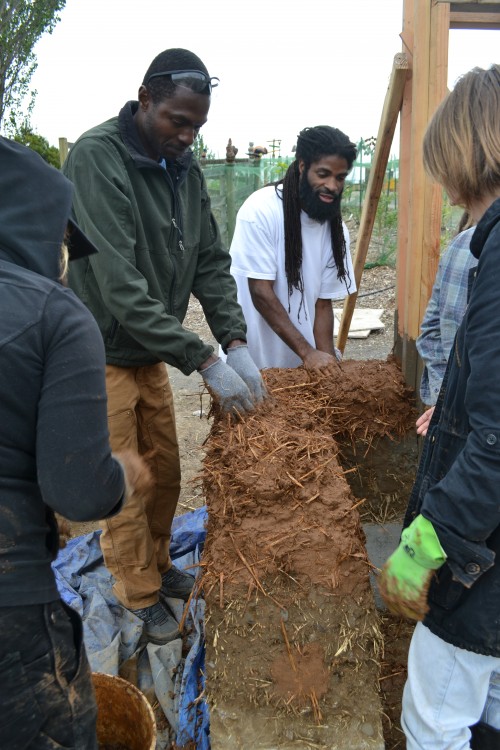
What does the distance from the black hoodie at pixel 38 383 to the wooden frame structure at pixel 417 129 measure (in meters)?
2.42

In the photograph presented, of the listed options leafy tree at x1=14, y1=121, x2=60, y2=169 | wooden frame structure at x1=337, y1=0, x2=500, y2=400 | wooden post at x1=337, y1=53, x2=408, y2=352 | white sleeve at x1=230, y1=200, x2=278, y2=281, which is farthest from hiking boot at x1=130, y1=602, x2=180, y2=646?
leafy tree at x1=14, y1=121, x2=60, y2=169

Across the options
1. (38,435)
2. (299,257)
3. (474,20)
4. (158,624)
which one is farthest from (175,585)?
(474,20)

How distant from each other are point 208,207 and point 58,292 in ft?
6.86

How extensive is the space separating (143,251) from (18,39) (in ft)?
103

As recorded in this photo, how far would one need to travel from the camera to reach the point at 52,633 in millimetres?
1540

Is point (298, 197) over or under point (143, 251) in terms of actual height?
over

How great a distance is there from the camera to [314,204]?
3.73 m

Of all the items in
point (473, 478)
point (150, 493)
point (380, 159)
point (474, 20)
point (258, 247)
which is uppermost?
point (474, 20)

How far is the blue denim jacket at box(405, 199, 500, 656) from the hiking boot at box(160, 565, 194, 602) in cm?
195

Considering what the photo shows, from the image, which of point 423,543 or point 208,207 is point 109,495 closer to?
point 423,543

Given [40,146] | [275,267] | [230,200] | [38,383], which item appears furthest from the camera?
[40,146]

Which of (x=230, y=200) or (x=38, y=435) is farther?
(x=230, y=200)

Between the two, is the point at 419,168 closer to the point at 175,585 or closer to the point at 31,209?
the point at 31,209

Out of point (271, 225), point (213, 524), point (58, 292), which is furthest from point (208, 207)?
point (58, 292)
